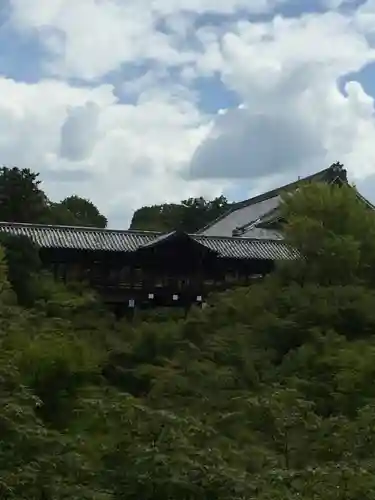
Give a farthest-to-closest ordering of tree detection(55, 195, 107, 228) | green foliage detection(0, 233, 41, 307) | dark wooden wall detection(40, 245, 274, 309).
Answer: tree detection(55, 195, 107, 228)
dark wooden wall detection(40, 245, 274, 309)
green foliage detection(0, 233, 41, 307)

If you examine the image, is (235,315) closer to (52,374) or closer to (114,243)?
(52,374)

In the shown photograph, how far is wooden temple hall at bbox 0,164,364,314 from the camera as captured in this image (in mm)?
20609

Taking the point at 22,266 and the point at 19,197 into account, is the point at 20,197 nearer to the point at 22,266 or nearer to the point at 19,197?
the point at 19,197

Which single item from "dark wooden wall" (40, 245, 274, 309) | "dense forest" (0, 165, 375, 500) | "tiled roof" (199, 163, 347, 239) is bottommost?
"dense forest" (0, 165, 375, 500)

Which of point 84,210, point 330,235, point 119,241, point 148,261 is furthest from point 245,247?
point 84,210

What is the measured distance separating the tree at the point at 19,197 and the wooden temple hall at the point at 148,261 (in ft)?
28.9

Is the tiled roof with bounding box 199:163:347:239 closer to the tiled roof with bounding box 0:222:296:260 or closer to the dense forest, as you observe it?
the tiled roof with bounding box 0:222:296:260

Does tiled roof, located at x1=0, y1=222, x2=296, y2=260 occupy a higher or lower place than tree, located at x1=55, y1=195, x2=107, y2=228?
lower

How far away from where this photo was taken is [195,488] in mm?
4863

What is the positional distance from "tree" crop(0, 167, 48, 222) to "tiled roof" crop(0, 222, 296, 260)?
850cm

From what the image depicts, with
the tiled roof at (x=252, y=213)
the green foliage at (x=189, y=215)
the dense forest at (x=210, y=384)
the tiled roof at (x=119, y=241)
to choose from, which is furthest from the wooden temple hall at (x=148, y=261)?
the green foliage at (x=189, y=215)

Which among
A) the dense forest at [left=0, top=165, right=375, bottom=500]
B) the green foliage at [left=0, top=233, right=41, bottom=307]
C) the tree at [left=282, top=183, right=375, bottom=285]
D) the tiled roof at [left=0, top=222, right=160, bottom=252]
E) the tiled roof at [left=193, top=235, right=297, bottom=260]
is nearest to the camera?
the dense forest at [left=0, top=165, right=375, bottom=500]

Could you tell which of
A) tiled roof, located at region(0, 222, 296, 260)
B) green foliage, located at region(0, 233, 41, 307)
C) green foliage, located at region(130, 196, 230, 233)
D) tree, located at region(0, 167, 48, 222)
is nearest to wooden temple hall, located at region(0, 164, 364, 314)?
tiled roof, located at region(0, 222, 296, 260)

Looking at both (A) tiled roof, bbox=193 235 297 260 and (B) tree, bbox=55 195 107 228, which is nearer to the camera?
(A) tiled roof, bbox=193 235 297 260
